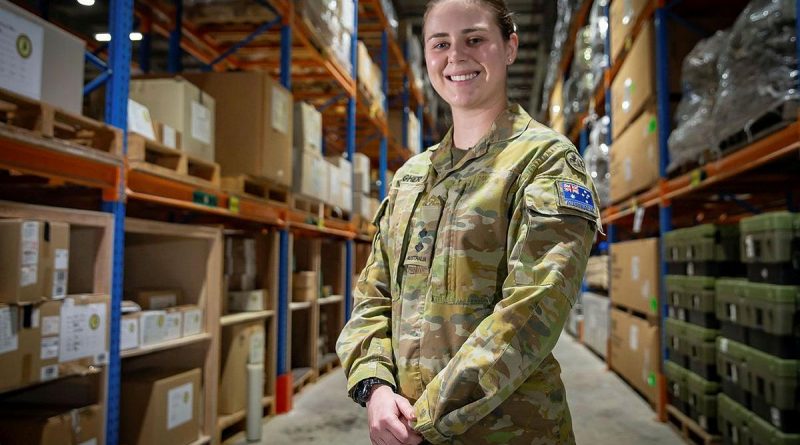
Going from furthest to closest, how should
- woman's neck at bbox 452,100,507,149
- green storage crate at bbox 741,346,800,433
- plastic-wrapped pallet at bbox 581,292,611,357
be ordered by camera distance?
plastic-wrapped pallet at bbox 581,292,611,357 < green storage crate at bbox 741,346,800,433 < woman's neck at bbox 452,100,507,149

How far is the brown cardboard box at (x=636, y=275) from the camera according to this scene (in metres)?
5.08

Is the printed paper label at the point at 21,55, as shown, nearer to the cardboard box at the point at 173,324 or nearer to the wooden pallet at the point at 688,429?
the cardboard box at the point at 173,324

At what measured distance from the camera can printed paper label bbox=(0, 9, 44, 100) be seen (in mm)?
2178

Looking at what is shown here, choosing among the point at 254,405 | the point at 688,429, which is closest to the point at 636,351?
the point at 688,429

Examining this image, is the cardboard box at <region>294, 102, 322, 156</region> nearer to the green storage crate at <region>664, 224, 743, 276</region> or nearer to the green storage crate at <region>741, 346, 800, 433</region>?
the green storage crate at <region>664, 224, 743, 276</region>

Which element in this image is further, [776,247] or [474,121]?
[776,247]

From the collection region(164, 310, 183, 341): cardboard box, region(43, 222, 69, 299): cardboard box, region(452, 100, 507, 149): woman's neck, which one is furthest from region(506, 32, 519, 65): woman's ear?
region(164, 310, 183, 341): cardboard box

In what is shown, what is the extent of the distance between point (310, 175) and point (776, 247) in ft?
11.9

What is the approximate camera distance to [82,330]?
8.29ft

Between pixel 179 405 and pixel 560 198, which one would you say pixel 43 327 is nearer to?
pixel 179 405

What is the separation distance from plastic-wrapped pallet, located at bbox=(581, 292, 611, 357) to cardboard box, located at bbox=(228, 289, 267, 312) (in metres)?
4.32

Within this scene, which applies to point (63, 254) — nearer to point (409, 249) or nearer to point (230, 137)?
point (409, 249)

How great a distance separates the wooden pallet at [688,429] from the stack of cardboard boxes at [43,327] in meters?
3.50

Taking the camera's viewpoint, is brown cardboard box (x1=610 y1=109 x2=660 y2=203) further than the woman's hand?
Yes
